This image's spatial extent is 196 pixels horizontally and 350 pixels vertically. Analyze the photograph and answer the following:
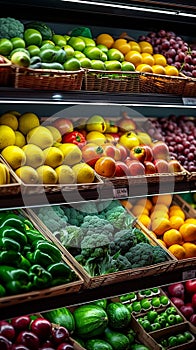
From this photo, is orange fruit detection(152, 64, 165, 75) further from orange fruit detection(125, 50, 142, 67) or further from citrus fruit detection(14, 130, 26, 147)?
citrus fruit detection(14, 130, 26, 147)

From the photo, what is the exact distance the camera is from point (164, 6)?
2.31m

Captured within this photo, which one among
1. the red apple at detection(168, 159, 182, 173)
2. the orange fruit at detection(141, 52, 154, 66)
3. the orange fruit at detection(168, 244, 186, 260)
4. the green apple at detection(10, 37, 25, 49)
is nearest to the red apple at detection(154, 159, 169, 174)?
the red apple at detection(168, 159, 182, 173)

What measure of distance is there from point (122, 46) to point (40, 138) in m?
0.69

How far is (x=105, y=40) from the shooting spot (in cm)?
255

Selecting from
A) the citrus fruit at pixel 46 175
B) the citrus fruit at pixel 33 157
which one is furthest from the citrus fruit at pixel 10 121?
the citrus fruit at pixel 46 175

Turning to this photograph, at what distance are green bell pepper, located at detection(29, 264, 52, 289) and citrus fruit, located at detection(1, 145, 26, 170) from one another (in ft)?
1.40

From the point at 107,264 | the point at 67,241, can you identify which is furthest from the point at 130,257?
the point at 67,241

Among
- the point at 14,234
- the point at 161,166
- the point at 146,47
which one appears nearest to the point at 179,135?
the point at 161,166

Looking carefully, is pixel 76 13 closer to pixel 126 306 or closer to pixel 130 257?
pixel 130 257

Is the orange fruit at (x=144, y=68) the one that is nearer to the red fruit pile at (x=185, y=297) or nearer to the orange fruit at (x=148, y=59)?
the orange fruit at (x=148, y=59)

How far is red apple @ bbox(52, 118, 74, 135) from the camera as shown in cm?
240

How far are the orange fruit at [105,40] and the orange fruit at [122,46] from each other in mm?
26

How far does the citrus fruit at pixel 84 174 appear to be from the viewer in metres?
2.14

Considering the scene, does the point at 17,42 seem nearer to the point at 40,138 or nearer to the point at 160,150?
the point at 40,138
